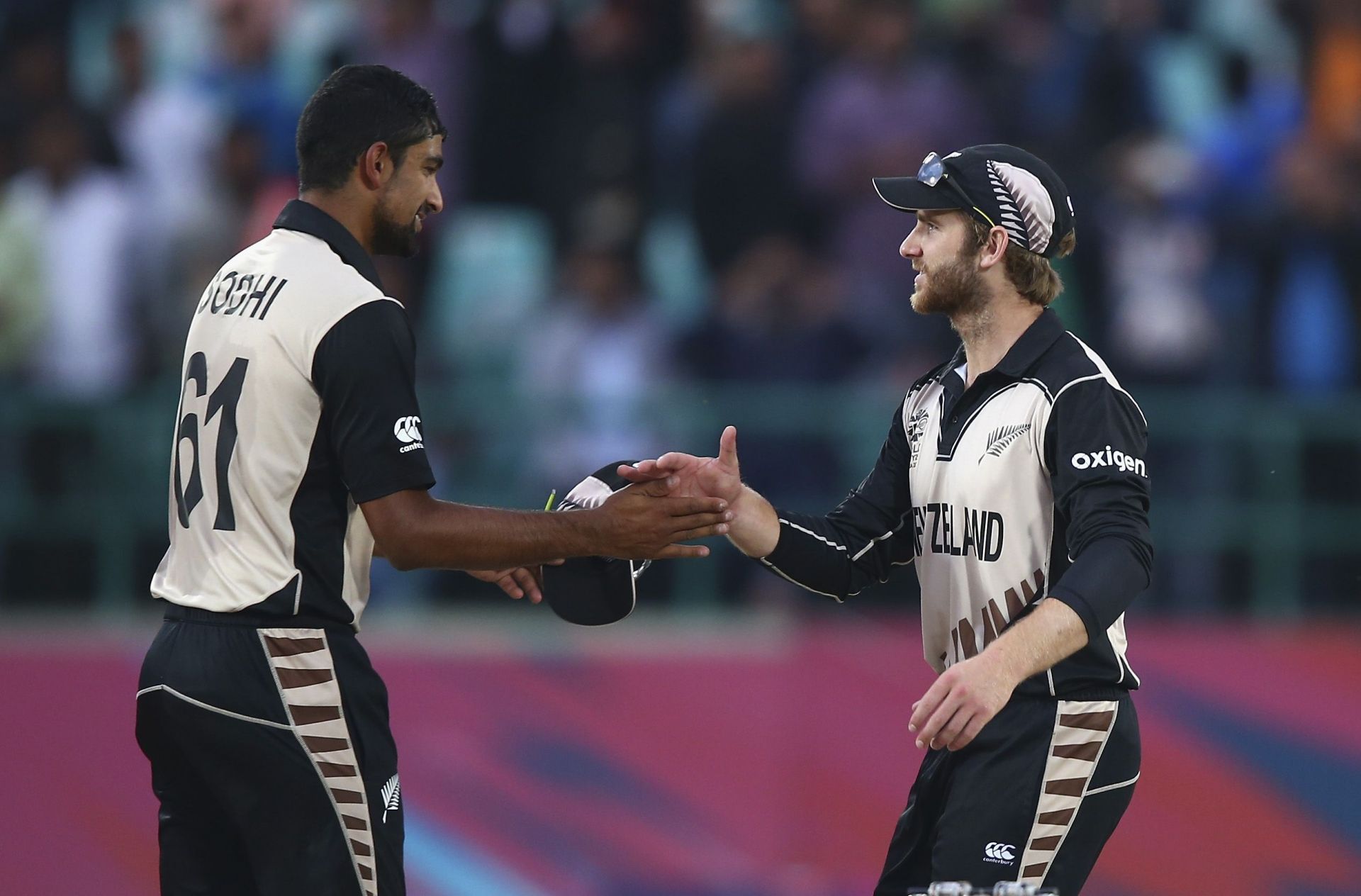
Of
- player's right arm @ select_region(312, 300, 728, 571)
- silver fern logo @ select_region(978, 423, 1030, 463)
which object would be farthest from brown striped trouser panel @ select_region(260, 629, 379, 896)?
silver fern logo @ select_region(978, 423, 1030, 463)

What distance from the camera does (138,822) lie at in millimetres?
9016

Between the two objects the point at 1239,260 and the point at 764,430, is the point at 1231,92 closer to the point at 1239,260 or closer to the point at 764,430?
the point at 1239,260

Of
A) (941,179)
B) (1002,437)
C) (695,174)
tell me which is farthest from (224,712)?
(695,174)

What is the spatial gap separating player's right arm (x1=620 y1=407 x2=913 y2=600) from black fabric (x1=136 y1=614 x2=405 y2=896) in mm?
1280

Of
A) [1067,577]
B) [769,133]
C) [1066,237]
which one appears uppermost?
[769,133]

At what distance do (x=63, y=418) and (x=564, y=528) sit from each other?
4.98 m

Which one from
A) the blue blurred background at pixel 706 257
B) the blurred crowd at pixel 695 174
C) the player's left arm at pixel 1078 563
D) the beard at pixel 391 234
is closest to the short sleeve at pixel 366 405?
the beard at pixel 391 234

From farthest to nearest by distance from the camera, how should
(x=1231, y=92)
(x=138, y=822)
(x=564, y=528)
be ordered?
(x=1231, y=92) → (x=138, y=822) → (x=564, y=528)

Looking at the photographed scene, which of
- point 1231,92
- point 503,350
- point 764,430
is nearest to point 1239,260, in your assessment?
point 1231,92

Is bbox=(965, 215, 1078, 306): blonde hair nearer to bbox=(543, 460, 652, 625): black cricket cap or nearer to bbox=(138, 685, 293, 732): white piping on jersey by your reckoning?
bbox=(543, 460, 652, 625): black cricket cap

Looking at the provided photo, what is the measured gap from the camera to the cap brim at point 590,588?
17.9 ft

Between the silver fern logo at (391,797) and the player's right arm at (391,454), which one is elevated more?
the player's right arm at (391,454)

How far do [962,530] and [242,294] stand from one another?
1960 millimetres

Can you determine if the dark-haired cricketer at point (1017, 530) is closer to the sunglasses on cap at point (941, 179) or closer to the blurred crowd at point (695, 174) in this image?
the sunglasses on cap at point (941, 179)
